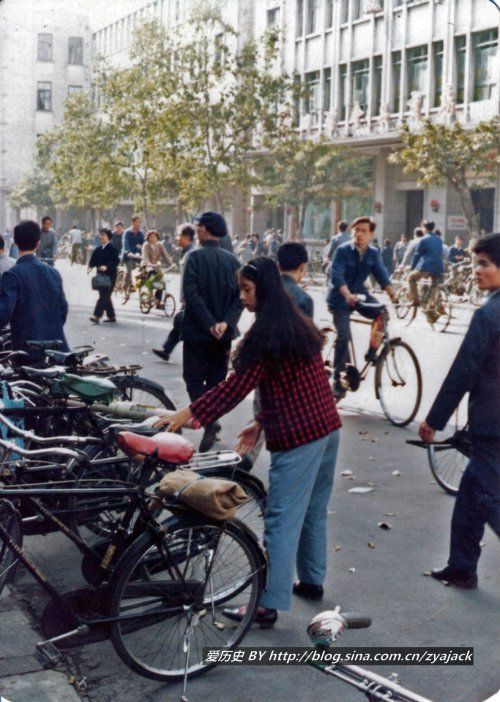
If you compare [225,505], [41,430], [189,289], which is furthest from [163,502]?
[189,289]

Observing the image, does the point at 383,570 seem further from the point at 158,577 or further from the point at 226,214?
the point at 226,214

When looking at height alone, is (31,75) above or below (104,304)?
above

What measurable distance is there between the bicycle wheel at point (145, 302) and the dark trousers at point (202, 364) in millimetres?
Answer: 4128

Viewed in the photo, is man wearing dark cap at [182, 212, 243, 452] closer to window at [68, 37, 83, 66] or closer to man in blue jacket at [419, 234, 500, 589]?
window at [68, 37, 83, 66]

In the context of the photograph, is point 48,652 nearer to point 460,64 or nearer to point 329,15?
point 329,15

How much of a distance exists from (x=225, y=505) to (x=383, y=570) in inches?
61.4

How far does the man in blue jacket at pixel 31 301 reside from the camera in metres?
6.03

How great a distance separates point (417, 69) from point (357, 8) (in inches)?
82.9

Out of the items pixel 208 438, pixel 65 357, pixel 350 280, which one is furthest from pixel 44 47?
pixel 350 280

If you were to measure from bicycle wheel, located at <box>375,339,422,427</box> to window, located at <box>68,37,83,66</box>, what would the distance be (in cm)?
Result: 473

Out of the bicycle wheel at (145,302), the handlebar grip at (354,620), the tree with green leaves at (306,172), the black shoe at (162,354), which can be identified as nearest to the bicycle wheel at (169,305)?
the bicycle wheel at (145,302)

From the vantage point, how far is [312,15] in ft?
14.6

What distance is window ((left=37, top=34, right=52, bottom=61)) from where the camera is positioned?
4059 mm

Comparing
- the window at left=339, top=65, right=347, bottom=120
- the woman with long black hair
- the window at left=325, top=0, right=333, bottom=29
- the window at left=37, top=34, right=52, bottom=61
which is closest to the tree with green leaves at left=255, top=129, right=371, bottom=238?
the window at left=339, top=65, right=347, bottom=120
